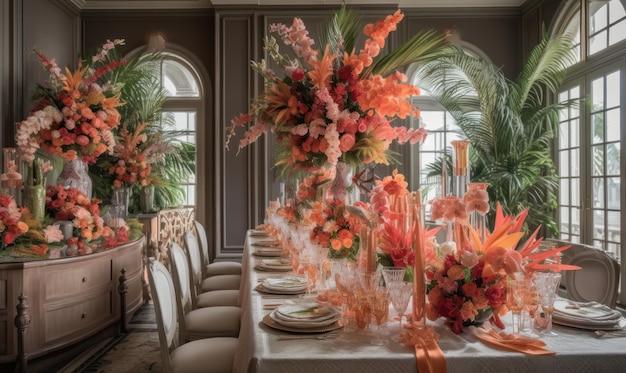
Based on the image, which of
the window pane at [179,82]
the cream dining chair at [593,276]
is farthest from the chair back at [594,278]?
the window pane at [179,82]

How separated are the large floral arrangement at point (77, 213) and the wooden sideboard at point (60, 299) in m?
0.17

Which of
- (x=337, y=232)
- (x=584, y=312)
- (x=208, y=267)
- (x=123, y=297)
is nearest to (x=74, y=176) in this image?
(x=123, y=297)

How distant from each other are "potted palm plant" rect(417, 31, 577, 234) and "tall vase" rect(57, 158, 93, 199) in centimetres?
346

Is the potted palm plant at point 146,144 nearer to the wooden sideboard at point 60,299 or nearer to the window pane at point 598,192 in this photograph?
the wooden sideboard at point 60,299

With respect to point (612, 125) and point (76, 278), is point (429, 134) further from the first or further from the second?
point (76, 278)

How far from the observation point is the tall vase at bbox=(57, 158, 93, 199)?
3770 mm

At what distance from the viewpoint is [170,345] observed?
6.95ft

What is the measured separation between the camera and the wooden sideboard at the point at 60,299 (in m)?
2.92

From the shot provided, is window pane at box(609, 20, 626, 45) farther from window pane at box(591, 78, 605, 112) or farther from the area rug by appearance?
the area rug

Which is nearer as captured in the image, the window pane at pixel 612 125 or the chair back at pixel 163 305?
the chair back at pixel 163 305

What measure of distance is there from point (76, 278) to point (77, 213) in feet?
1.49

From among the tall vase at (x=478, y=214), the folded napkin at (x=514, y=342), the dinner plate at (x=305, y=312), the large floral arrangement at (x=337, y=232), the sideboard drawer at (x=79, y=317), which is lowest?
the sideboard drawer at (x=79, y=317)

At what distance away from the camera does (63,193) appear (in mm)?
3521

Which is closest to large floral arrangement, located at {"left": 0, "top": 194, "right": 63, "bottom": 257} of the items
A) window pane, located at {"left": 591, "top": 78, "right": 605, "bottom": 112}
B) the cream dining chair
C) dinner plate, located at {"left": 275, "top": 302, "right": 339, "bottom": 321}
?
dinner plate, located at {"left": 275, "top": 302, "right": 339, "bottom": 321}
